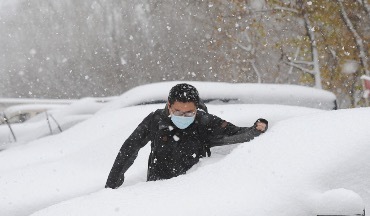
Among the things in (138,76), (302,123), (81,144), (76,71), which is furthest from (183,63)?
(302,123)

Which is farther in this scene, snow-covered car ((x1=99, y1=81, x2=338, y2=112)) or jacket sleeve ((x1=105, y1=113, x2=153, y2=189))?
snow-covered car ((x1=99, y1=81, x2=338, y2=112))

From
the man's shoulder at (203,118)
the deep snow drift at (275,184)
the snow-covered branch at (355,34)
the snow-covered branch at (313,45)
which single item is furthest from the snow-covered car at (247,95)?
the snow-covered branch at (313,45)

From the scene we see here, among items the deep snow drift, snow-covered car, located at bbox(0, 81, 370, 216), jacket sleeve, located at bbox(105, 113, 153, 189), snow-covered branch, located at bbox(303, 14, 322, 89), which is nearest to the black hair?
jacket sleeve, located at bbox(105, 113, 153, 189)

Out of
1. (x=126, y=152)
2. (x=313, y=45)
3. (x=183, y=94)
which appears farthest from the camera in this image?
(x=313, y=45)

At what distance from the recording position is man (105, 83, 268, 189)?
314cm

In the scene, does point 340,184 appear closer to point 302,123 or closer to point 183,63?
point 302,123

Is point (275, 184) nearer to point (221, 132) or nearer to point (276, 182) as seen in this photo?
point (276, 182)

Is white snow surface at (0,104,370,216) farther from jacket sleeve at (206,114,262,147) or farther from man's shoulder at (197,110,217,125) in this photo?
man's shoulder at (197,110,217,125)

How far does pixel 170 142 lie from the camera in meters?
3.16

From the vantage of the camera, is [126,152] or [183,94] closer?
[183,94]

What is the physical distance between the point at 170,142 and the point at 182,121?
0.17 m

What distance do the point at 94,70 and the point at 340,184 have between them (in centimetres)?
4013

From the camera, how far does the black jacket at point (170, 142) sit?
3.15m

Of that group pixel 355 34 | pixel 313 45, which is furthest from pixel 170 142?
pixel 313 45
